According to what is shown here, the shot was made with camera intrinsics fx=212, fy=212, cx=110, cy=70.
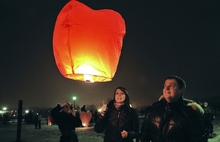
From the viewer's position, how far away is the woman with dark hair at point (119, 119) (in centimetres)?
445

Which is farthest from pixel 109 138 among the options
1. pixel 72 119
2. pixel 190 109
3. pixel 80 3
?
pixel 80 3

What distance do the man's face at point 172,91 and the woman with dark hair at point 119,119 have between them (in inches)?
63.5

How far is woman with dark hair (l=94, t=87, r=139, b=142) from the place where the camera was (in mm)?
4445

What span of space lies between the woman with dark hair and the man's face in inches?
63.5

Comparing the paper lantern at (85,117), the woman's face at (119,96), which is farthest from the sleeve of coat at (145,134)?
the paper lantern at (85,117)

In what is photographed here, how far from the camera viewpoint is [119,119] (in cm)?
451

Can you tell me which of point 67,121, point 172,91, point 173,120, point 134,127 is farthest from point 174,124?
point 67,121

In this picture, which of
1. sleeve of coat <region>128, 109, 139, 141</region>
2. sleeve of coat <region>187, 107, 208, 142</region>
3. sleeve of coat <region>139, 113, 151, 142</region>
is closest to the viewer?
sleeve of coat <region>187, 107, 208, 142</region>

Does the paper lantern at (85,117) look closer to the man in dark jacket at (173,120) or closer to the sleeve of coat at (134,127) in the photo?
the sleeve of coat at (134,127)

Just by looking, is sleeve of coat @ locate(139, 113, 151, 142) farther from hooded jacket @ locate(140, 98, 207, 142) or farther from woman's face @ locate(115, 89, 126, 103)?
woman's face @ locate(115, 89, 126, 103)

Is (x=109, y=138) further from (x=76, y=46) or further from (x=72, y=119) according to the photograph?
(x=76, y=46)

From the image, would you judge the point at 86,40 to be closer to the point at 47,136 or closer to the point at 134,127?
the point at 134,127

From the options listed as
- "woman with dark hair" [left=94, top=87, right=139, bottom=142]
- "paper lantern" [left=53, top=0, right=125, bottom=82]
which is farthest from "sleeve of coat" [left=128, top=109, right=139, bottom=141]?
"paper lantern" [left=53, top=0, right=125, bottom=82]

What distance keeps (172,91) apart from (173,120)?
0.39 metres
